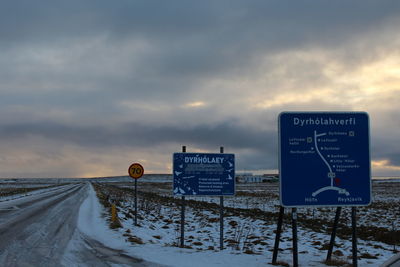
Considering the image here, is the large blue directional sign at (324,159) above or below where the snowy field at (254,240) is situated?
above

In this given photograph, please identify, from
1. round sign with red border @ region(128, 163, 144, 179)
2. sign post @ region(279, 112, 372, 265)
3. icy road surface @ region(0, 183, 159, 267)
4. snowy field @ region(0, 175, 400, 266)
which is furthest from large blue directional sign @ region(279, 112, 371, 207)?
round sign with red border @ region(128, 163, 144, 179)

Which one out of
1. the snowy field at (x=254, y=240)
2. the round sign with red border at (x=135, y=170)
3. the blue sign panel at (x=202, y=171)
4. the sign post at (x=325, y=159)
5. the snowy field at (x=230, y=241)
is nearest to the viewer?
the sign post at (x=325, y=159)

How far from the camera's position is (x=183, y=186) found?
12.1 m

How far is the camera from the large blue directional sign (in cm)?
809

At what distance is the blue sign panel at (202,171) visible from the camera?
39.6ft

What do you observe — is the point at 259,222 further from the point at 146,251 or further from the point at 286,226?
the point at 146,251

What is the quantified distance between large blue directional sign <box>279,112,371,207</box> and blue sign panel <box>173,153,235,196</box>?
13.5 ft

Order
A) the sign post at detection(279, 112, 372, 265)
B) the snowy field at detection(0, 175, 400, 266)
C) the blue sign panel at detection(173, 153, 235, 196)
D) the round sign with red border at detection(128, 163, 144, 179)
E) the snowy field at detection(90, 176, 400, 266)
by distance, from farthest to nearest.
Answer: the round sign with red border at detection(128, 163, 144, 179)
the blue sign panel at detection(173, 153, 235, 196)
the snowy field at detection(90, 176, 400, 266)
the snowy field at detection(0, 175, 400, 266)
the sign post at detection(279, 112, 372, 265)

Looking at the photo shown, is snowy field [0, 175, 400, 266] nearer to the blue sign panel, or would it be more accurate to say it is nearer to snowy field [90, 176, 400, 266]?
snowy field [90, 176, 400, 266]

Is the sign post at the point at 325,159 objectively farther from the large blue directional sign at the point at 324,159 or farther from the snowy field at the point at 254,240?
the snowy field at the point at 254,240

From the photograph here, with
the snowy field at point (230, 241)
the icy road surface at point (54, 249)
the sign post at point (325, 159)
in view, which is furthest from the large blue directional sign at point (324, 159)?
the icy road surface at point (54, 249)

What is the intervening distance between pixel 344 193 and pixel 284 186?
4.30ft

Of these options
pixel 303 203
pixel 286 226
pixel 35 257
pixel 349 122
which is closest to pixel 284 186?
pixel 303 203

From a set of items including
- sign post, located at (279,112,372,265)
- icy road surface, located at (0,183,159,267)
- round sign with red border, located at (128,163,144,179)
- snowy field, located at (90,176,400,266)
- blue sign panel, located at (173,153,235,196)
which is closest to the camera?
sign post, located at (279,112,372,265)
